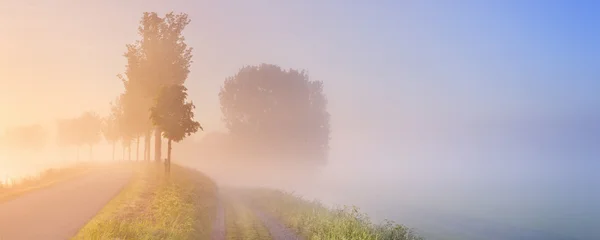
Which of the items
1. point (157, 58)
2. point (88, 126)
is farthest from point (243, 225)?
point (88, 126)

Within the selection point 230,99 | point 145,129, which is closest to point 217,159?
point 230,99

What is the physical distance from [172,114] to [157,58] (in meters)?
14.8

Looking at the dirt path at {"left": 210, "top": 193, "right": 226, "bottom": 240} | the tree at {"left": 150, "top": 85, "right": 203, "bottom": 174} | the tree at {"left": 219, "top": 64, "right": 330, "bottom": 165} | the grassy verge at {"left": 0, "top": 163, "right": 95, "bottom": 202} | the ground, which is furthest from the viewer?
the tree at {"left": 219, "top": 64, "right": 330, "bottom": 165}

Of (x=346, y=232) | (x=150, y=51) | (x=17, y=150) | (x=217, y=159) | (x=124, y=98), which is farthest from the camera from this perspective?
(x=17, y=150)

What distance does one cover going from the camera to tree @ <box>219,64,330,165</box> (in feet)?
258

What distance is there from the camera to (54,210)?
71.7 ft

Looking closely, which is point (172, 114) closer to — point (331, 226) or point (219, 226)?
point (219, 226)

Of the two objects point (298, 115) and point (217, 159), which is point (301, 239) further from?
point (217, 159)

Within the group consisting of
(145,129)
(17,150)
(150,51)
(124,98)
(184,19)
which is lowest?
(17,150)

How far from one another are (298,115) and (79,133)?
6100 centimetres

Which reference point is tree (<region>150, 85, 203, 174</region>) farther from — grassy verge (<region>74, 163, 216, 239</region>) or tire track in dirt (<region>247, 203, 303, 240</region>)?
tire track in dirt (<region>247, 203, 303, 240</region>)

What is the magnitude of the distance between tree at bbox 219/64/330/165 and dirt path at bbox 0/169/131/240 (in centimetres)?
4652

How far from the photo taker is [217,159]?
96625 mm

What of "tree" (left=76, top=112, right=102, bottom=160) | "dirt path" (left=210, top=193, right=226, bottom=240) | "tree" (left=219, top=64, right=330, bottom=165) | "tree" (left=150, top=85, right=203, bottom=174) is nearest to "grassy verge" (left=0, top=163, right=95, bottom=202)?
"tree" (left=150, top=85, right=203, bottom=174)
